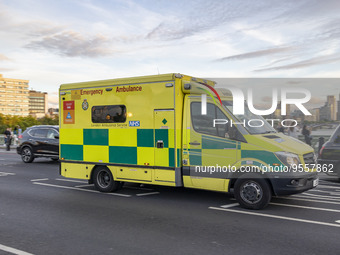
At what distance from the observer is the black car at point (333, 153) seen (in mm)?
10812

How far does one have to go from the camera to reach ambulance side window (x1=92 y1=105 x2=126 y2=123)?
29.1ft

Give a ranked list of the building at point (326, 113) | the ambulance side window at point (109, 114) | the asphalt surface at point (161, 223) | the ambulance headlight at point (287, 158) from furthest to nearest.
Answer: the building at point (326, 113) → the ambulance side window at point (109, 114) → the ambulance headlight at point (287, 158) → the asphalt surface at point (161, 223)

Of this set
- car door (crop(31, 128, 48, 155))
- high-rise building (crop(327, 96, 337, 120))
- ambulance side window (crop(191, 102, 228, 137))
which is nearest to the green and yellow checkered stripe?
ambulance side window (crop(191, 102, 228, 137))

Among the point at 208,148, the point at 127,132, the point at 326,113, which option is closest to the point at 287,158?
the point at 208,148

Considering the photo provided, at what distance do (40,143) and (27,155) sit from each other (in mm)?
910

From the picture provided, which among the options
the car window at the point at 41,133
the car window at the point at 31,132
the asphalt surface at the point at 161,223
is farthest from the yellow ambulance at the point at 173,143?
the car window at the point at 31,132

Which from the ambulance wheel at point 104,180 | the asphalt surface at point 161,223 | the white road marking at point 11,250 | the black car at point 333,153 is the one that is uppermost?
the black car at point 333,153

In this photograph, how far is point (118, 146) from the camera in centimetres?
891

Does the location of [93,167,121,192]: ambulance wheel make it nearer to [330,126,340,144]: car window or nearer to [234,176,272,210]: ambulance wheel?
[234,176,272,210]: ambulance wheel

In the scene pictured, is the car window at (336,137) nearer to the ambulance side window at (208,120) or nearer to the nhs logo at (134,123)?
the ambulance side window at (208,120)

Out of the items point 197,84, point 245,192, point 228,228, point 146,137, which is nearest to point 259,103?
point 197,84

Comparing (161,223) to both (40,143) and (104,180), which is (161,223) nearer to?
(104,180)

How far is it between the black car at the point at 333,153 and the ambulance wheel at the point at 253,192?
4.64 m

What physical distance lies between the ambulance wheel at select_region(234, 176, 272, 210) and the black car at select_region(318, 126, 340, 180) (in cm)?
464
